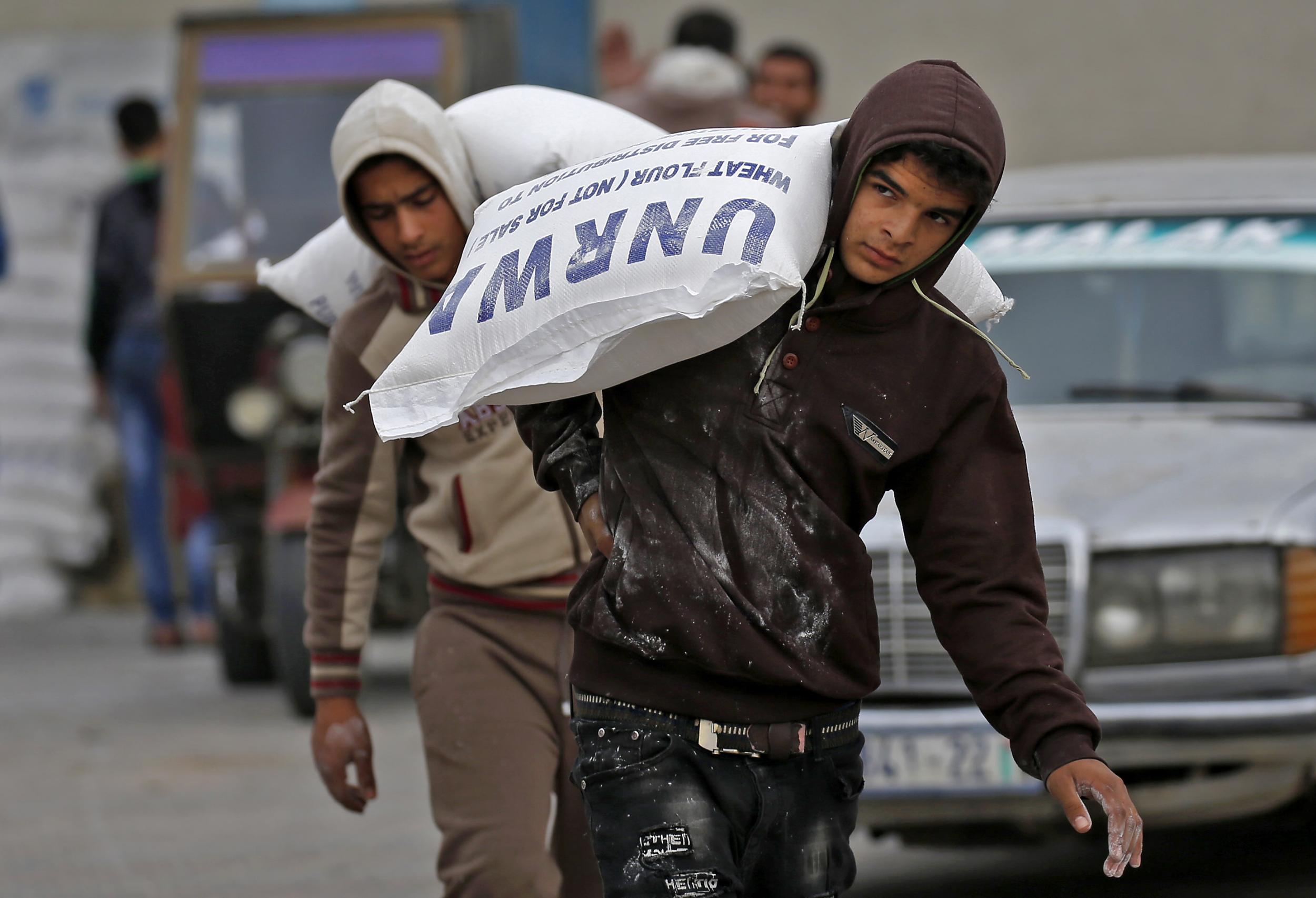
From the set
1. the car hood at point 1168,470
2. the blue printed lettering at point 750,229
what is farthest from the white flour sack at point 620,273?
the car hood at point 1168,470

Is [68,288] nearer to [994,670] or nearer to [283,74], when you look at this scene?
[283,74]

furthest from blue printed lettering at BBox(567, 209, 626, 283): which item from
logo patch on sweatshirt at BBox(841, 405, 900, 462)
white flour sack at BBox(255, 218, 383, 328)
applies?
white flour sack at BBox(255, 218, 383, 328)

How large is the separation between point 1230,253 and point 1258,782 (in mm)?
1627

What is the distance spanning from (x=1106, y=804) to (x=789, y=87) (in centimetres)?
634

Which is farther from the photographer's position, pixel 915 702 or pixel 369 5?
pixel 369 5

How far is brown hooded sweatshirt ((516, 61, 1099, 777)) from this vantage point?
8.72 ft

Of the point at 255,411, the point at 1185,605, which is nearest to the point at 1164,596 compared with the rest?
the point at 1185,605

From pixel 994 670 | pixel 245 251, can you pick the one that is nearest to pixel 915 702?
pixel 994 670

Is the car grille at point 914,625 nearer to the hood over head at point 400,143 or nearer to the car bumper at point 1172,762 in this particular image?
the car bumper at point 1172,762

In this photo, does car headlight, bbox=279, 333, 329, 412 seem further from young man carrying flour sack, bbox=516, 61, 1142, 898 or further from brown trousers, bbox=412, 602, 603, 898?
young man carrying flour sack, bbox=516, 61, 1142, 898

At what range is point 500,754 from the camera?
355 centimetres

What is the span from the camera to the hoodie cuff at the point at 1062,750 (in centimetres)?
257

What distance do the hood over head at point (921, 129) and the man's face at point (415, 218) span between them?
3.29 feet

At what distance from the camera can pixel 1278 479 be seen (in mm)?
4758
